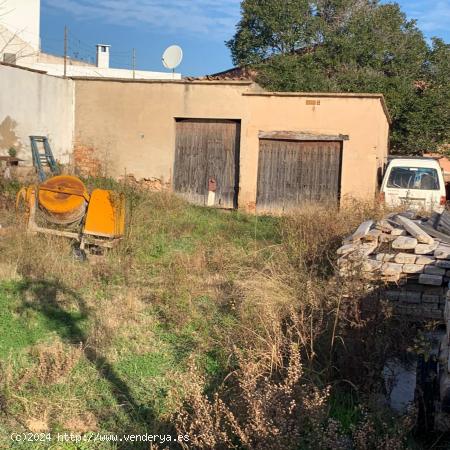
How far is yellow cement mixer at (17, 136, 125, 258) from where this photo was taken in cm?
895

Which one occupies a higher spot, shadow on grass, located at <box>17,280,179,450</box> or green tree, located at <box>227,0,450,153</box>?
green tree, located at <box>227,0,450,153</box>

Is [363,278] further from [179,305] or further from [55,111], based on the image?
[55,111]

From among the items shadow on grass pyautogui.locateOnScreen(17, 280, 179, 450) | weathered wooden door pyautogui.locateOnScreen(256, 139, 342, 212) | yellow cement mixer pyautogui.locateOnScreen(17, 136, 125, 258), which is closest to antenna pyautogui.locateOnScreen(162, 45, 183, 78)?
weathered wooden door pyautogui.locateOnScreen(256, 139, 342, 212)

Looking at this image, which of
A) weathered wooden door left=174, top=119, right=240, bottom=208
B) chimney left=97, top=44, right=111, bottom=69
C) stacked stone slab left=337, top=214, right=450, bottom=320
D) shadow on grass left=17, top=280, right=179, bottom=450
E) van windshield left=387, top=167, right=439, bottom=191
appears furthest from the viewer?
chimney left=97, top=44, right=111, bottom=69

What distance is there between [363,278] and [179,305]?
2.19 m

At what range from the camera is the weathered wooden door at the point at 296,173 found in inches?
569

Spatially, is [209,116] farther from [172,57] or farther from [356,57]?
[356,57]

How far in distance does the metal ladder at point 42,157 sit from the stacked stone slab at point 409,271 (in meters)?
9.71

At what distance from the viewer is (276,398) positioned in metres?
3.64

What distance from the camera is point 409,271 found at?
20.4ft

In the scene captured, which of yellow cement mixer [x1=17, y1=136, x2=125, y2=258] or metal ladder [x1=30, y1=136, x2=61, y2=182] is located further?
metal ladder [x1=30, y1=136, x2=61, y2=182]

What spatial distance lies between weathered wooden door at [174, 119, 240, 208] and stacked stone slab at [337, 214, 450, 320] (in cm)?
863

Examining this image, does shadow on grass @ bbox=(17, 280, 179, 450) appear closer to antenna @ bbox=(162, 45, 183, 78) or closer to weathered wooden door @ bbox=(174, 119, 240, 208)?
weathered wooden door @ bbox=(174, 119, 240, 208)

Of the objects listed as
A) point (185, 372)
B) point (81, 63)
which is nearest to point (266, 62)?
point (81, 63)
